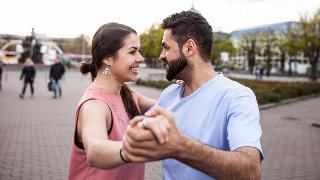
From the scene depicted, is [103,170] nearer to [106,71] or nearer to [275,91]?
[106,71]

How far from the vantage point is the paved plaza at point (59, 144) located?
6395mm

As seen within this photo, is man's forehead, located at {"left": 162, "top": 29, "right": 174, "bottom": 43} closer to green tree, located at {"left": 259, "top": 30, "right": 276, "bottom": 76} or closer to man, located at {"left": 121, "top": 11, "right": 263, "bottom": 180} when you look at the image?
man, located at {"left": 121, "top": 11, "right": 263, "bottom": 180}

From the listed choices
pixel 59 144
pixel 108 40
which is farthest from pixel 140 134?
pixel 59 144

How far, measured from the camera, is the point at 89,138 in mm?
1471

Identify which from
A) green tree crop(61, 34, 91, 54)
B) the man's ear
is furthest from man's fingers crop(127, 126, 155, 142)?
green tree crop(61, 34, 91, 54)

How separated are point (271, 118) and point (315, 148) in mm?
4838

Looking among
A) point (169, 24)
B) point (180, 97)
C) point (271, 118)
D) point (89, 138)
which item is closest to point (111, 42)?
point (169, 24)

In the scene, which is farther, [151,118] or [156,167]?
[156,167]

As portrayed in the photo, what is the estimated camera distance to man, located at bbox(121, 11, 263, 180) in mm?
1149

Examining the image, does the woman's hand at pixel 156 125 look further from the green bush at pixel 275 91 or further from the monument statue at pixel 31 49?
the monument statue at pixel 31 49

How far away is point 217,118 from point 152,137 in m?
0.70

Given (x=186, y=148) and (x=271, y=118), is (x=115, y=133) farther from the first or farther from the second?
(x=271, y=118)

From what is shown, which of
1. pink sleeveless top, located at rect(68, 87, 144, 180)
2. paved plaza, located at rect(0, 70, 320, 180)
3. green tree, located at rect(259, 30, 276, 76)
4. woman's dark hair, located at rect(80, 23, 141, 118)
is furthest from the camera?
green tree, located at rect(259, 30, 276, 76)

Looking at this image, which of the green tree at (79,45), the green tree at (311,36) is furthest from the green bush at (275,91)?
the green tree at (79,45)
